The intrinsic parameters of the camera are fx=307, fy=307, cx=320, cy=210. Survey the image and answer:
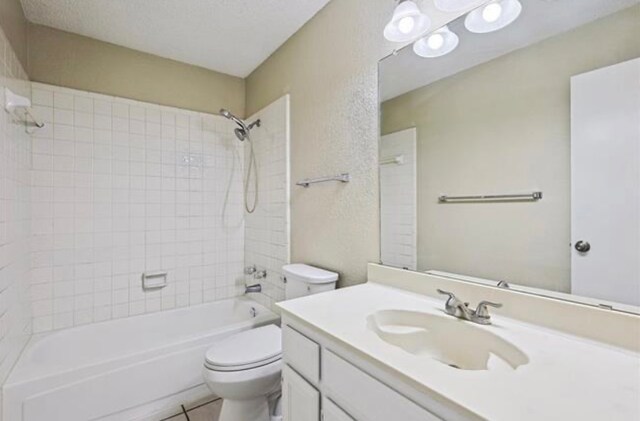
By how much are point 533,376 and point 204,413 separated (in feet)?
5.96

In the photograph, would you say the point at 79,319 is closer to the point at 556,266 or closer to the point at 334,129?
the point at 334,129

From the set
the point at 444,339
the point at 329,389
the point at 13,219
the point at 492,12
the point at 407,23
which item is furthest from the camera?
the point at 13,219

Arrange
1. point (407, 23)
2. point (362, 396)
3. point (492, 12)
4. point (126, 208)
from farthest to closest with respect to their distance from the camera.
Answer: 1. point (126, 208)
2. point (407, 23)
3. point (492, 12)
4. point (362, 396)

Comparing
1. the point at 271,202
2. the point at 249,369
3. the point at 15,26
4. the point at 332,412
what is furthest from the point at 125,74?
the point at 332,412

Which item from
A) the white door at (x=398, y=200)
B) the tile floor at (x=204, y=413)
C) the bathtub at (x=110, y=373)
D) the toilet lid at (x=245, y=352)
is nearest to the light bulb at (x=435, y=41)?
the white door at (x=398, y=200)

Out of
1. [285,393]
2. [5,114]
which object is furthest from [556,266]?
[5,114]

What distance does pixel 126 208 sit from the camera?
7.50 feet

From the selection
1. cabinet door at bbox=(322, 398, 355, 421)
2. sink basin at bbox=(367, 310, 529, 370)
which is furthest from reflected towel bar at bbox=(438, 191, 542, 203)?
cabinet door at bbox=(322, 398, 355, 421)

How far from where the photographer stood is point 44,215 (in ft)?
6.61

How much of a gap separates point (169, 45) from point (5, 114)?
1.15 m

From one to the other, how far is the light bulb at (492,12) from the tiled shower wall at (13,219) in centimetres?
209

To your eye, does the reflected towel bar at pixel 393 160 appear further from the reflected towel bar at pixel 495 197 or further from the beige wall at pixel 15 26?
the beige wall at pixel 15 26

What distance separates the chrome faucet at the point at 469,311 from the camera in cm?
96

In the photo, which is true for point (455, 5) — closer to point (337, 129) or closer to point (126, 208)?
point (337, 129)
